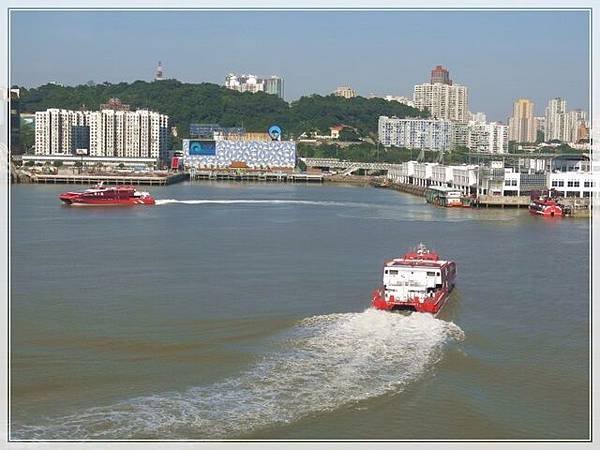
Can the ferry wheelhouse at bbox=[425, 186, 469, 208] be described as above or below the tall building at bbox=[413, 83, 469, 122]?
below

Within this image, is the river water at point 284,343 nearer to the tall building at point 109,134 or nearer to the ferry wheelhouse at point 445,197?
the ferry wheelhouse at point 445,197

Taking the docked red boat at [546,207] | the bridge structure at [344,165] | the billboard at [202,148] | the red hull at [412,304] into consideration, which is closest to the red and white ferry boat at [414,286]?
the red hull at [412,304]

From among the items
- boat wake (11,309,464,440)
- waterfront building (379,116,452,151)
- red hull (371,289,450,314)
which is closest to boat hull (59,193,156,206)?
red hull (371,289,450,314)

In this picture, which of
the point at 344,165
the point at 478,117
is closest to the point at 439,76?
the point at 478,117

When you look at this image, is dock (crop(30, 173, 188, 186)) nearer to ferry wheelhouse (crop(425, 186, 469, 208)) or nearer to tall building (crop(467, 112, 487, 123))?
ferry wheelhouse (crop(425, 186, 469, 208))

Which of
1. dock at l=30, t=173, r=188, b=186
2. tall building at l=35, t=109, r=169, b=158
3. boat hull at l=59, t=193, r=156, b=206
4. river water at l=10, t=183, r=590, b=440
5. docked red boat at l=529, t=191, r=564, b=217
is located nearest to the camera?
river water at l=10, t=183, r=590, b=440

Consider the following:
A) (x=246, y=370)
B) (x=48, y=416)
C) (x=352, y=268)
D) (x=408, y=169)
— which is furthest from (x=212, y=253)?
(x=408, y=169)

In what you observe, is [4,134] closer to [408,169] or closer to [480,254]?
[408,169]

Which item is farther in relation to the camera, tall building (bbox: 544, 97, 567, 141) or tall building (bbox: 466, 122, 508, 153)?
tall building (bbox: 544, 97, 567, 141)

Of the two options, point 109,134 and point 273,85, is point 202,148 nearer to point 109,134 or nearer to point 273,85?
point 109,134
